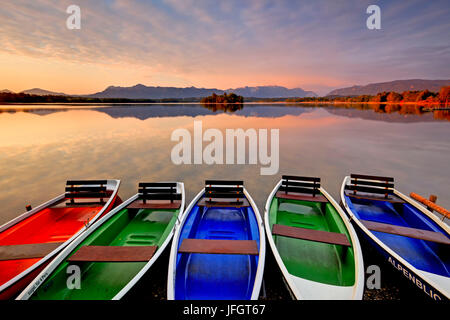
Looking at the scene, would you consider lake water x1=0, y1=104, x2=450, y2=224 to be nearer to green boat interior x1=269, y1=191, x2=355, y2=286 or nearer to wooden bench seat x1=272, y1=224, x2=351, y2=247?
green boat interior x1=269, y1=191, x2=355, y2=286

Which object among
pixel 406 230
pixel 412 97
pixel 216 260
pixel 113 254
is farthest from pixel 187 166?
pixel 412 97

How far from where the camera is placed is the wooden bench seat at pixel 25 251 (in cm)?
482

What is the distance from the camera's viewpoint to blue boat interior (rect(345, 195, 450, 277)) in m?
5.36

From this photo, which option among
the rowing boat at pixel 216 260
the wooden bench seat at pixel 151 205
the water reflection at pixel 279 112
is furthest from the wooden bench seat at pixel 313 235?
the water reflection at pixel 279 112

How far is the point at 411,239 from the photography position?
6.32 m

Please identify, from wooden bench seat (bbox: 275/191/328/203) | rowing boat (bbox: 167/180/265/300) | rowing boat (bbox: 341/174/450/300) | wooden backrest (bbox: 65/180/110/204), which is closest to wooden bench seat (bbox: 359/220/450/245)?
rowing boat (bbox: 341/174/450/300)

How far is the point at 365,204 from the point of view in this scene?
861 cm

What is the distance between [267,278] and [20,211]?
12370mm

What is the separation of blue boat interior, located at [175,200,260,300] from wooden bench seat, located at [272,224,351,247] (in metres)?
0.77

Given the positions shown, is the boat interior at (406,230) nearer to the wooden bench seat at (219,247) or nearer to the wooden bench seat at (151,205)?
the wooden bench seat at (219,247)

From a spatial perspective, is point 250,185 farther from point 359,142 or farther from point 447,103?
point 447,103

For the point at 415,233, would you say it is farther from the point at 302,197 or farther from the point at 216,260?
the point at 216,260

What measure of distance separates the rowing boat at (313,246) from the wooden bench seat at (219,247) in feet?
2.04

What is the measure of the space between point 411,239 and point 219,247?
21.8 ft
